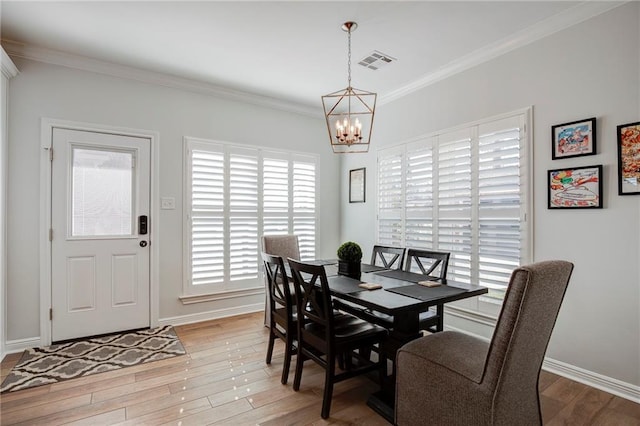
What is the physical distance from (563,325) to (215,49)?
12.8ft

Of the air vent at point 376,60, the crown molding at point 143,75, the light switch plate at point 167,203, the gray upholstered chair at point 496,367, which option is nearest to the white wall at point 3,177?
the crown molding at point 143,75

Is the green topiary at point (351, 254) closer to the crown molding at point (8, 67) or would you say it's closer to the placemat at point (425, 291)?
the placemat at point (425, 291)

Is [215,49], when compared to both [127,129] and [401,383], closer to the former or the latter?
[127,129]

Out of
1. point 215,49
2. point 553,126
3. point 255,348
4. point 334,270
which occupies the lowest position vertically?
Result: point 255,348

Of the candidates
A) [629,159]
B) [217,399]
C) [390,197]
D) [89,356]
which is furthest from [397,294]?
[89,356]

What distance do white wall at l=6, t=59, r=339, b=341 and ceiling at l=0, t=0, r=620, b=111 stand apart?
0.88ft

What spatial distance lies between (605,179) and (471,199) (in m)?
1.04

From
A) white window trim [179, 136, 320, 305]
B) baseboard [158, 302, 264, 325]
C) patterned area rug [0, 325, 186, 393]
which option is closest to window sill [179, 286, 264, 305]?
white window trim [179, 136, 320, 305]

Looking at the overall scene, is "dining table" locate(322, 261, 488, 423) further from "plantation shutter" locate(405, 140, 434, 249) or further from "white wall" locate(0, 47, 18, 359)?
"white wall" locate(0, 47, 18, 359)

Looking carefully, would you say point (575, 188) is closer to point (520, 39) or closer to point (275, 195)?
point (520, 39)

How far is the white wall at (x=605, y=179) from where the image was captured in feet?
7.39

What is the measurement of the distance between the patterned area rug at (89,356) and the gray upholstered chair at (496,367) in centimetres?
221

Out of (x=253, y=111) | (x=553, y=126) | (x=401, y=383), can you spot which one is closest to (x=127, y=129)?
(x=253, y=111)

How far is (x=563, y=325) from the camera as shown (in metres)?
2.59
